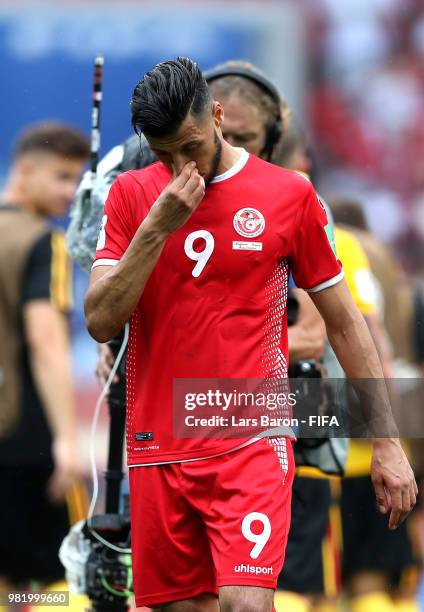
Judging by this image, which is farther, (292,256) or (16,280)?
(16,280)

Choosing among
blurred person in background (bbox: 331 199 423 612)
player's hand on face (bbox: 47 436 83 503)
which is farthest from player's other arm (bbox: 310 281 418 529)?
player's hand on face (bbox: 47 436 83 503)

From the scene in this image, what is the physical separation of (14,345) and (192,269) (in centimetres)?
311

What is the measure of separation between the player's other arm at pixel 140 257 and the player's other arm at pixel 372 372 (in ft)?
2.17

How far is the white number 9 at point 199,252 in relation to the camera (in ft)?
14.5

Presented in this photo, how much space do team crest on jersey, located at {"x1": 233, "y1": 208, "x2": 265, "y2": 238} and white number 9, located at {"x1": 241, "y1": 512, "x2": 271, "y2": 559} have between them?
0.87 metres

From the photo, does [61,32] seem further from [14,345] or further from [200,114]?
[200,114]

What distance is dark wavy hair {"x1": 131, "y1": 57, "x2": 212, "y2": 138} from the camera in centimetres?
421

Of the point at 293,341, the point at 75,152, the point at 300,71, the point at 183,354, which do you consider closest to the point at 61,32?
the point at 300,71

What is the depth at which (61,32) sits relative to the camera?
12.7 meters

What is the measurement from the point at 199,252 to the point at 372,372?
2.35ft

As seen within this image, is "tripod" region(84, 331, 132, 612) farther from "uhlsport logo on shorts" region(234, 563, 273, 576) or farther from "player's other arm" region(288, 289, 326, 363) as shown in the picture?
"uhlsport logo on shorts" region(234, 563, 273, 576)

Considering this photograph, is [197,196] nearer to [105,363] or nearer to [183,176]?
[183,176]

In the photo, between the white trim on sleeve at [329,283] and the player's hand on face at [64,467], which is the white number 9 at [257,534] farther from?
the player's hand on face at [64,467]

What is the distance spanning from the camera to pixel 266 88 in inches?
224
